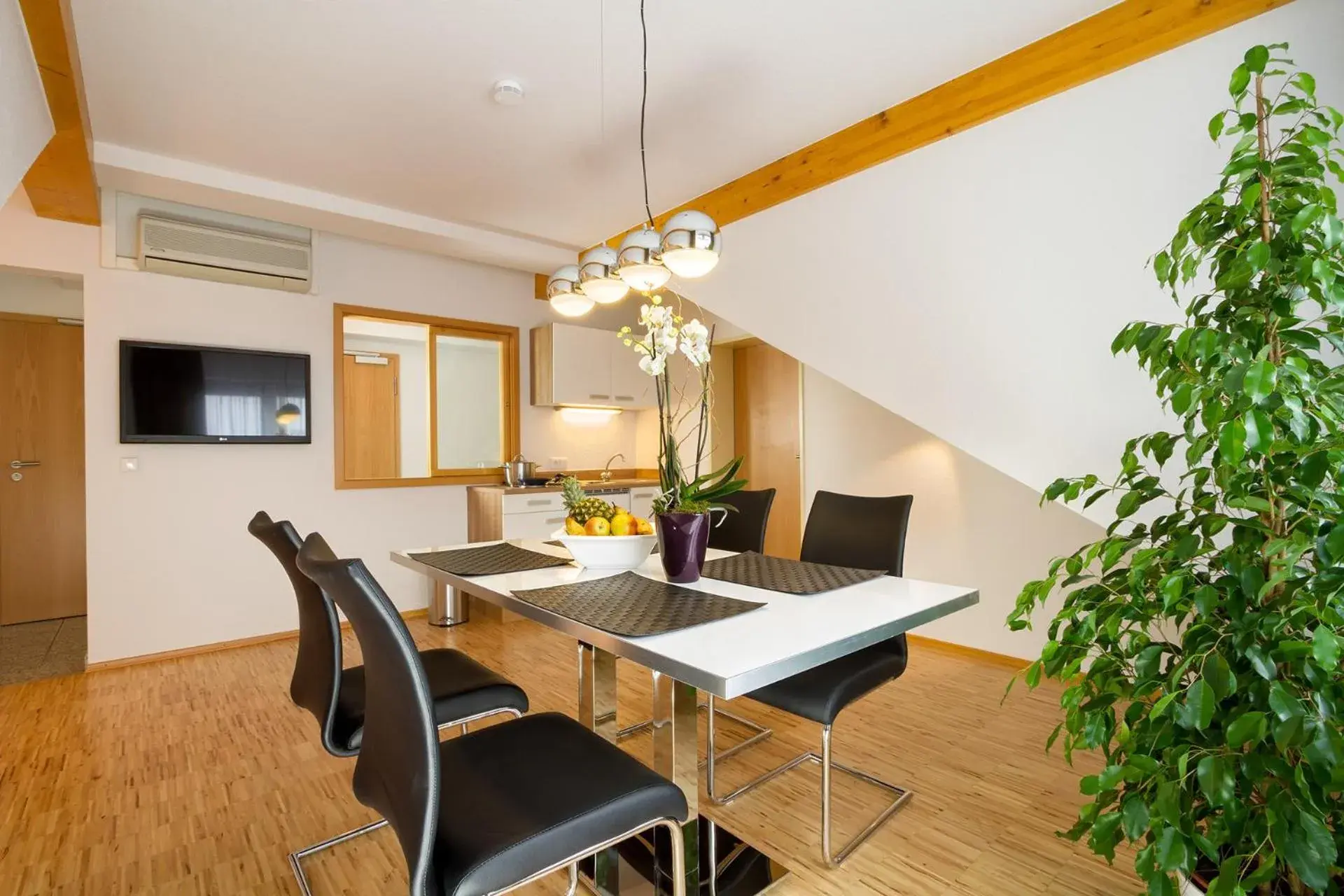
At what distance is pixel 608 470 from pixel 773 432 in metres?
1.41

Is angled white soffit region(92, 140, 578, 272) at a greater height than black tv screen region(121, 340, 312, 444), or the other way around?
angled white soffit region(92, 140, 578, 272)

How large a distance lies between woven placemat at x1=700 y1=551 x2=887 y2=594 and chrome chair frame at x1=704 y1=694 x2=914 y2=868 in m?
0.37

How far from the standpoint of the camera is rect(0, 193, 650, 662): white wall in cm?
349

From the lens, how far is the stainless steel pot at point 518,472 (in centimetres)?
463

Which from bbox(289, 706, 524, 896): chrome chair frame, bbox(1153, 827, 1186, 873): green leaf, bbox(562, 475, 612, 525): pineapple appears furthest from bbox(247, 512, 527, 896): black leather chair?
bbox(1153, 827, 1186, 873): green leaf

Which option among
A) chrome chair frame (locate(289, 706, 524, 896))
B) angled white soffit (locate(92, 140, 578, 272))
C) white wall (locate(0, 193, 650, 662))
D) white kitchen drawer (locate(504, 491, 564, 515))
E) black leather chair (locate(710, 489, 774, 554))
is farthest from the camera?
white kitchen drawer (locate(504, 491, 564, 515))

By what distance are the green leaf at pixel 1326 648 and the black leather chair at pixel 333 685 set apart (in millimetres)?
1535

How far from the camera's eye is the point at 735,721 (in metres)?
2.76

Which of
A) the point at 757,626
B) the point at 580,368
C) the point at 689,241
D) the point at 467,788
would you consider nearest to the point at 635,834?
the point at 467,788

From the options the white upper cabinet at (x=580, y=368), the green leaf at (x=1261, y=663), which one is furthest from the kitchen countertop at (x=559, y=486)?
the green leaf at (x=1261, y=663)

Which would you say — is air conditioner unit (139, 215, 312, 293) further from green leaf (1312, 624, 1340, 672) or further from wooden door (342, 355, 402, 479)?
green leaf (1312, 624, 1340, 672)

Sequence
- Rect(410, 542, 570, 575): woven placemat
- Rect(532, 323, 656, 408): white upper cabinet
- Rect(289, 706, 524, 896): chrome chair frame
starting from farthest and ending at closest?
Rect(532, 323, 656, 408): white upper cabinet, Rect(410, 542, 570, 575): woven placemat, Rect(289, 706, 524, 896): chrome chair frame

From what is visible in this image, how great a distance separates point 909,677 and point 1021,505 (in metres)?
1.06

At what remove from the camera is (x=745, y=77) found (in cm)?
251
